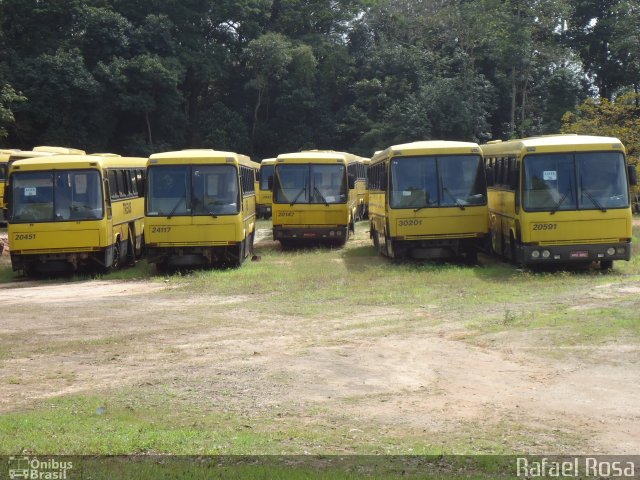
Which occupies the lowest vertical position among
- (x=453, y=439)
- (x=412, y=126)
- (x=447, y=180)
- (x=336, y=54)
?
(x=453, y=439)

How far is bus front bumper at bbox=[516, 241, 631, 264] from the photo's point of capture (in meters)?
18.3

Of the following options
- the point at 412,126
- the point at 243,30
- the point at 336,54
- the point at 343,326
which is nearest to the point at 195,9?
the point at 243,30

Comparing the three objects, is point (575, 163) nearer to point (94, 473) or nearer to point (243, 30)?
point (94, 473)

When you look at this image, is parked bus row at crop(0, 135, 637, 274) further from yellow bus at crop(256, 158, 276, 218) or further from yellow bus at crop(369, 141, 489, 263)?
yellow bus at crop(256, 158, 276, 218)

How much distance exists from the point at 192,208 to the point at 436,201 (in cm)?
560

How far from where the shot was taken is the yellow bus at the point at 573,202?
18266 millimetres

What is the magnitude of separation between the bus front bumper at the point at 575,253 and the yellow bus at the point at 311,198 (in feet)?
30.0

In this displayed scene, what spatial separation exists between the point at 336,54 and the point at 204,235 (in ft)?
137

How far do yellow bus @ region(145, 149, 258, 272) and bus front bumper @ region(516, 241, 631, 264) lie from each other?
22.1 ft

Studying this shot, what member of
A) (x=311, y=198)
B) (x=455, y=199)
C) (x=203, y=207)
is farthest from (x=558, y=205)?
(x=311, y=198)

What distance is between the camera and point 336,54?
199 ft

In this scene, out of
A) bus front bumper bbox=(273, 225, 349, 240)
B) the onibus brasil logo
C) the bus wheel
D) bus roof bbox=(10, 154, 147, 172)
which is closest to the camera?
the onibus brasil logo

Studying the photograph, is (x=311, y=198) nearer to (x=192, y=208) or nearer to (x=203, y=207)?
(x=203, y=207)

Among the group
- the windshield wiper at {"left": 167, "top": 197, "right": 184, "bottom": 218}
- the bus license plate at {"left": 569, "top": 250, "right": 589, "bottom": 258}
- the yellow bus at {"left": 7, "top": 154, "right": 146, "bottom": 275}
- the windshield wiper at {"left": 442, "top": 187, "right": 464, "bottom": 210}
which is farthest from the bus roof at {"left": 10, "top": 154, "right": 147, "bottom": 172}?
the bus license plate at {"left": 569, "top": 250, "right": 589, "bottom": 258}
